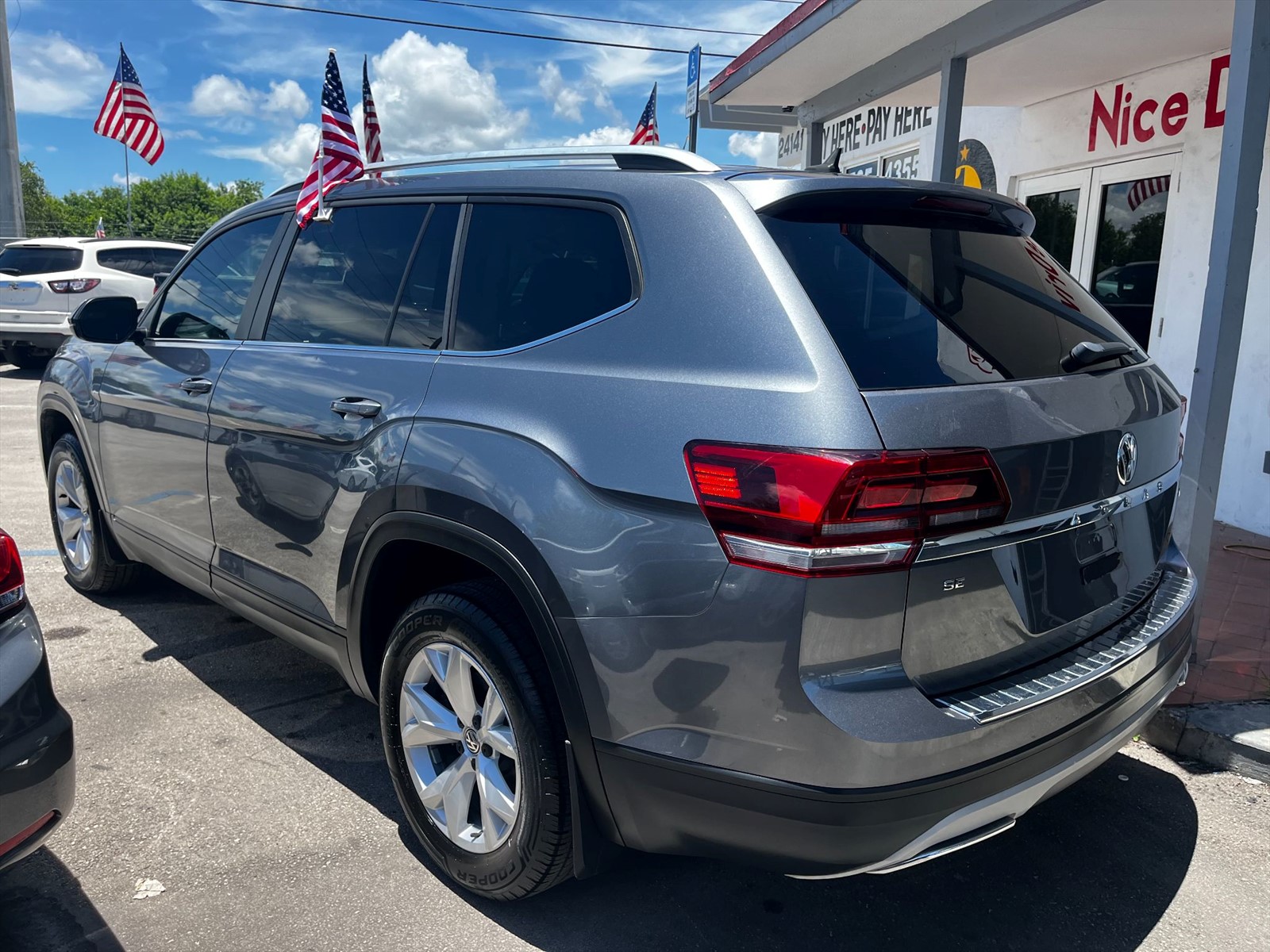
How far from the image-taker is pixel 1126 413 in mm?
2357

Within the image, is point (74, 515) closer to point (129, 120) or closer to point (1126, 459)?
point (1126, 459)

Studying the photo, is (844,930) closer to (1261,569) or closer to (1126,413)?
(1126,413)

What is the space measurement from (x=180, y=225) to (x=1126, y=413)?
126m

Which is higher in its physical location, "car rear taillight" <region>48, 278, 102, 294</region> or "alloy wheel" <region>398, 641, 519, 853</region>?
"car rear taillight" <region>48, 278, 102, 294</region>

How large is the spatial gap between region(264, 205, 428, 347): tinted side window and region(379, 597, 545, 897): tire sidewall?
86 centimetres

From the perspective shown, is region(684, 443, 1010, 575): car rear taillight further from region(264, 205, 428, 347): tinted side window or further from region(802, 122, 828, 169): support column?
region(802, 122, 828, 169): support column

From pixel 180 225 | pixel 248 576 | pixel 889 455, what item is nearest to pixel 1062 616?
pixel 889 455

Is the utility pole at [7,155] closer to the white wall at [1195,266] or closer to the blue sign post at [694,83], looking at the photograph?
the blue sign post at [694,83]

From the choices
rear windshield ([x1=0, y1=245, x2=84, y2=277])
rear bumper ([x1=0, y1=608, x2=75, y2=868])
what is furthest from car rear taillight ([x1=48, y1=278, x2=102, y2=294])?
rear bumper ([x1=0, y1=608, x2=75, y2=868])

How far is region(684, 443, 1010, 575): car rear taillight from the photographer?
1835 millimetres

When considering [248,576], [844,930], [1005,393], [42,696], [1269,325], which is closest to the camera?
[1005,393]

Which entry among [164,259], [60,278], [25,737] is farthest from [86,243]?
[25,737]

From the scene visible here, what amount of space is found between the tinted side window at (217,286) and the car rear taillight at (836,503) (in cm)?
238

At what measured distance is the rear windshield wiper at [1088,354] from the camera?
91.5 inches
